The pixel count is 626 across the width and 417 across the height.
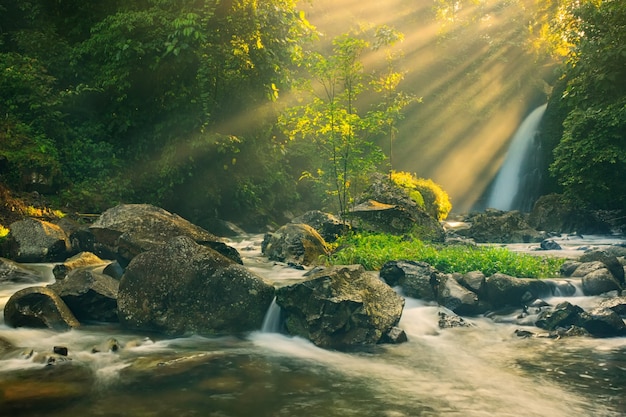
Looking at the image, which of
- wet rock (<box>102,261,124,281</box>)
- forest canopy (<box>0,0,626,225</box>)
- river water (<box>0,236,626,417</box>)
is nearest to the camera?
river water (<box>0,236,626,417</box>)

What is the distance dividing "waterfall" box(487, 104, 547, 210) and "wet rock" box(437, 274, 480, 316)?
26.3m

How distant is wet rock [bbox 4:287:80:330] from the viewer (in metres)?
8.19

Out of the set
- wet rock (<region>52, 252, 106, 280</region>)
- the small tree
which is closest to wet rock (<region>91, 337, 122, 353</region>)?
wet rock (<region>52, 252, 106, 280</region>)

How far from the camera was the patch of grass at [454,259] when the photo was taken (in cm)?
1230

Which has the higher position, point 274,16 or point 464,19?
point 464,19

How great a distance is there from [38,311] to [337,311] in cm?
465

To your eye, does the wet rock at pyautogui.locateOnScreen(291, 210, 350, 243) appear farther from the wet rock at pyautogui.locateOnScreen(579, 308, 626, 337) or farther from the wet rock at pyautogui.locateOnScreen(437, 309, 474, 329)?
the wet rock at pyautogui.locateOnScreen(579, 308, 626, 337)

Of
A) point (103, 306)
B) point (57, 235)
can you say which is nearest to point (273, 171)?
point (57, 235)

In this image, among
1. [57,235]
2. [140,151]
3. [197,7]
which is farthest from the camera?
[140,151]

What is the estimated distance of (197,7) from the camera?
19.4m

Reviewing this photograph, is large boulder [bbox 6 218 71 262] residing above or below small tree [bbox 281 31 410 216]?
below

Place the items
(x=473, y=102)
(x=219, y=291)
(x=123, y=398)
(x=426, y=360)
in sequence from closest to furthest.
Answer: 1. (x=123, y=398)
2. (x=426, y=360)
3. (x=219, y=291)
4. (x=473, y=102)

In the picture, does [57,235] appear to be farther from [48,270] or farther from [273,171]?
[273,171]

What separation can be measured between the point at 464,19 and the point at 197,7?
123 feet
